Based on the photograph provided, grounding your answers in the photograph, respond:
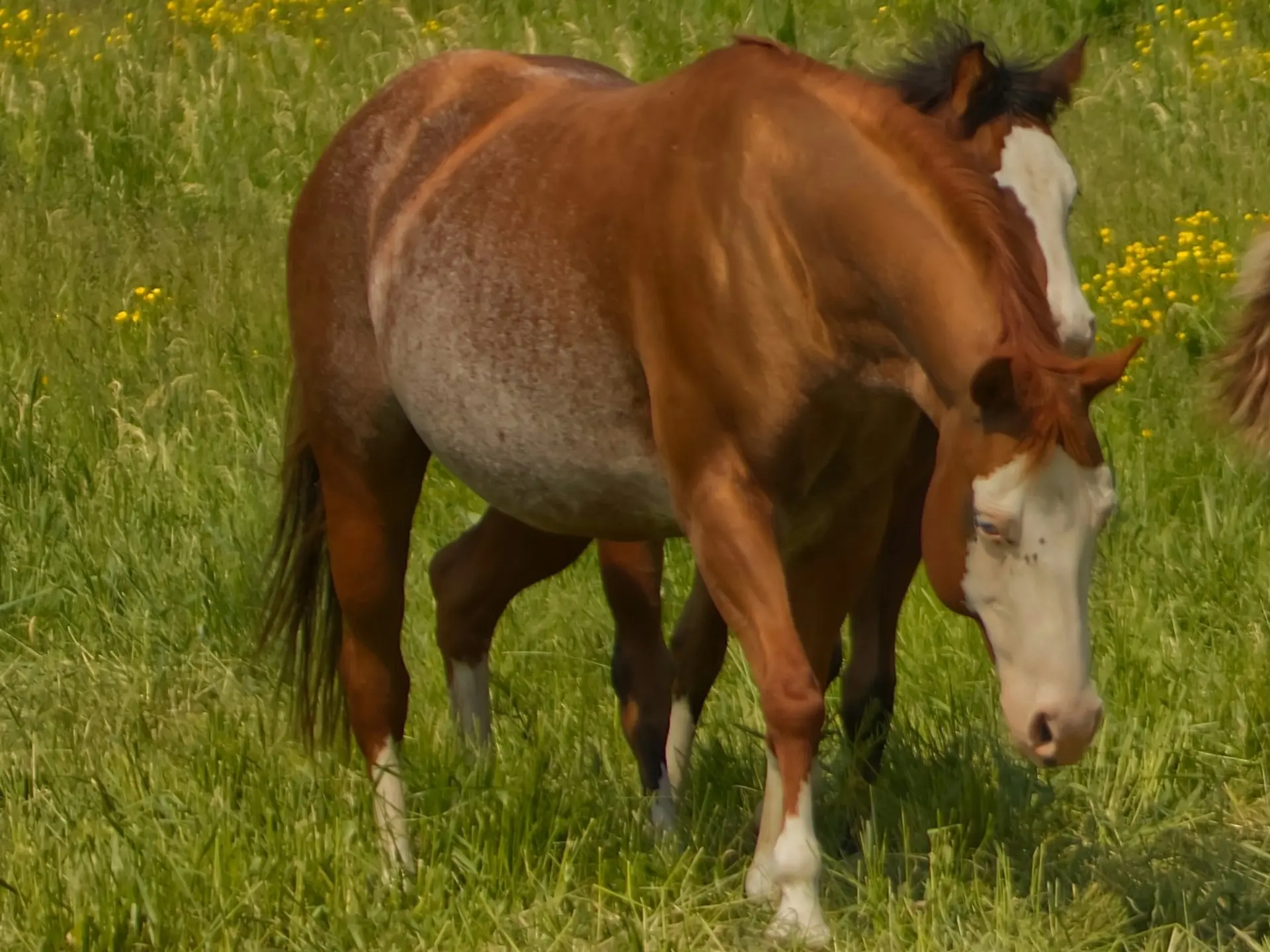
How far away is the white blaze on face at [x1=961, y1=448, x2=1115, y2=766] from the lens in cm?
311

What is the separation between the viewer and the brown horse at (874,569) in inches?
139

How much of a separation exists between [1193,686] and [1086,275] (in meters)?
2.64

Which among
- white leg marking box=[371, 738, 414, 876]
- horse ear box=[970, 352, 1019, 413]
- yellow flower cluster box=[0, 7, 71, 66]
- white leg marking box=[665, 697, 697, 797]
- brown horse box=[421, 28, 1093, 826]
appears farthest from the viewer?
yellow flower cluster box=[0, 7, 71, 66]

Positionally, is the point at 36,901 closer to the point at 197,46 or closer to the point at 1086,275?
the point at 1086,275

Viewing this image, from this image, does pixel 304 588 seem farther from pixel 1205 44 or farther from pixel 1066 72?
pixel 1205 44

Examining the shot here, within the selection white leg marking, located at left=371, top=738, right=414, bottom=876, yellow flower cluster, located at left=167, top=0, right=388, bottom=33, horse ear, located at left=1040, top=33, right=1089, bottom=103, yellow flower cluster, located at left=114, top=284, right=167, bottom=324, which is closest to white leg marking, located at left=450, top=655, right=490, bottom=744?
white leg marking, located at left=371, top=738, right=414, bottom=876

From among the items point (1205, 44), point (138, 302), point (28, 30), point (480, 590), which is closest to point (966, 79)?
point (480, 590)

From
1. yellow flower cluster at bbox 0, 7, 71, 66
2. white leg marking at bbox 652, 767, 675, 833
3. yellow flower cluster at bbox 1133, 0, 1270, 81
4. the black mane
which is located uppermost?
the black mane

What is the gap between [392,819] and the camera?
3.99 metres

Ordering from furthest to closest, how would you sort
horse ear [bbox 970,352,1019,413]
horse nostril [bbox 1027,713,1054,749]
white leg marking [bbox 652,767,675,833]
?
white leg marking [bbox 652,767,675,833], horse nostril [bbox 1027,713,1054,749], horse ear [bbox 970,352,1019,413]

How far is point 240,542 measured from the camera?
19.5 ft

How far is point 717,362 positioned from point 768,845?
2.93ft

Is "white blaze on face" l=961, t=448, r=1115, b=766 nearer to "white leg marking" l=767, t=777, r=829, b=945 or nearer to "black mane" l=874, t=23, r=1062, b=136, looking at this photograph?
"white leg marking" l=767, t=777, r=829, b=945

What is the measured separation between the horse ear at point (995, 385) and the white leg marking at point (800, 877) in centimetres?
81
